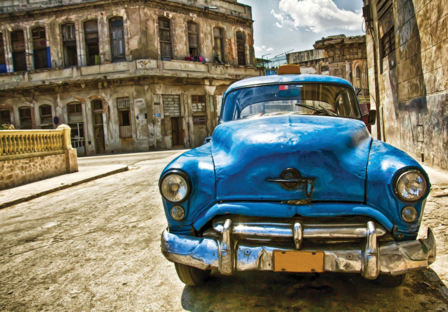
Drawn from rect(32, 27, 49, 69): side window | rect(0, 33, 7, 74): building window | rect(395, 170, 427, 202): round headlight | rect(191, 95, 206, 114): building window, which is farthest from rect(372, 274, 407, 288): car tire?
rect(0, 33, 7, 74): building window

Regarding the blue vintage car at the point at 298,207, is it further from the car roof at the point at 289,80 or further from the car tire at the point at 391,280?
the car roof at the point at 289,80

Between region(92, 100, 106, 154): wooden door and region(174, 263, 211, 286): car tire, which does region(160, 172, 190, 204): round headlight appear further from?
region(92, 100, 106, 154): wooden door

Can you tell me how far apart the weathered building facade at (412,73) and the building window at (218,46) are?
1373 centimetres

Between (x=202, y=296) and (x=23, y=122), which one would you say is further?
(x=23, y=122)

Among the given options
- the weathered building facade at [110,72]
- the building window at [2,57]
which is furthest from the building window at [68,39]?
the building window at [2,57]

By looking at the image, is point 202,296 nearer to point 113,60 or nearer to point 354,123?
point 354,123

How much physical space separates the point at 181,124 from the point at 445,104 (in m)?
17.4

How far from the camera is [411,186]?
6.55 ft

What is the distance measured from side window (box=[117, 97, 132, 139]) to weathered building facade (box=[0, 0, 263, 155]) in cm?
6

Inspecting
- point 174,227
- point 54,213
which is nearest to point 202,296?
point 174,227

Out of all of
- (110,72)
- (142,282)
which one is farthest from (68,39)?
(142,282)

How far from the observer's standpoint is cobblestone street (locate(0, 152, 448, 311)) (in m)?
2.23

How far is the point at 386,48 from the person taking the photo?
9.64 metres

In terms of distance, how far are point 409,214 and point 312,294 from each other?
2.81ft
